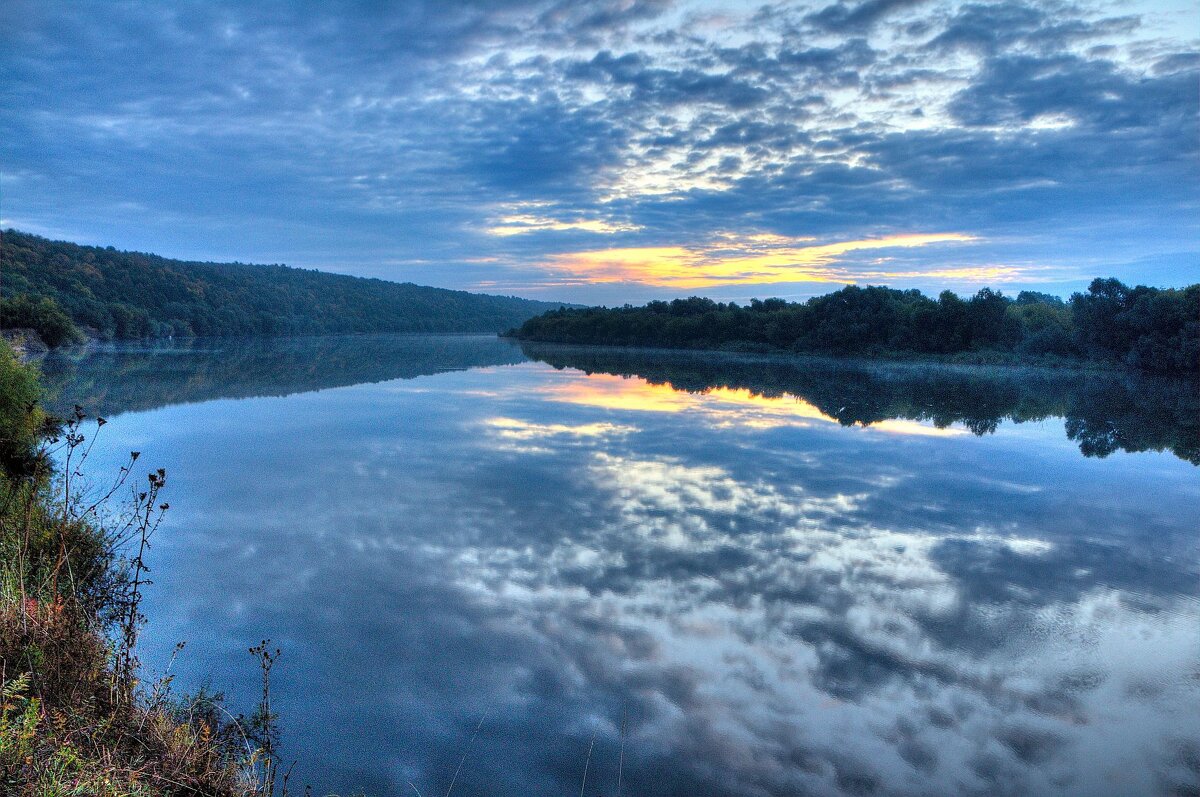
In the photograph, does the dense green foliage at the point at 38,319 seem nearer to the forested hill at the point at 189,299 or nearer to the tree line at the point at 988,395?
the forested hill at the point at 189,299

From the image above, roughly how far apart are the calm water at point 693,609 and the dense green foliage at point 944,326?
31462mm

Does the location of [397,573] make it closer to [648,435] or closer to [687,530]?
[687,530]

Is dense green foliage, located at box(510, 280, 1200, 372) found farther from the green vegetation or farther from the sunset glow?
the green vegetation

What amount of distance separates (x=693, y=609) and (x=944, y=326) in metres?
61.1

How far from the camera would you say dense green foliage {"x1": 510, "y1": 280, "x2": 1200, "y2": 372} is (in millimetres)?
42688

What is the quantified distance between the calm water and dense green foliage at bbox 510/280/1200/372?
31.5m

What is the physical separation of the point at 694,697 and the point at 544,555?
3.67 meters

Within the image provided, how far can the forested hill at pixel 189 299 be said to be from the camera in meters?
76.0

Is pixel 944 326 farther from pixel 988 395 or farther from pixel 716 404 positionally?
pixel 716 404

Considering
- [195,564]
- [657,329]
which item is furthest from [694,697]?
[657,329]

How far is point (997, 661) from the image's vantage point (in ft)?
21.1

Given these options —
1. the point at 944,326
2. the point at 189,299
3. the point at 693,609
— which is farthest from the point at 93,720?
the point at 189,299

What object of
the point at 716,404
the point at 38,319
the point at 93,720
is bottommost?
the point at 93,720

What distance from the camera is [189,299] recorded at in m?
116
